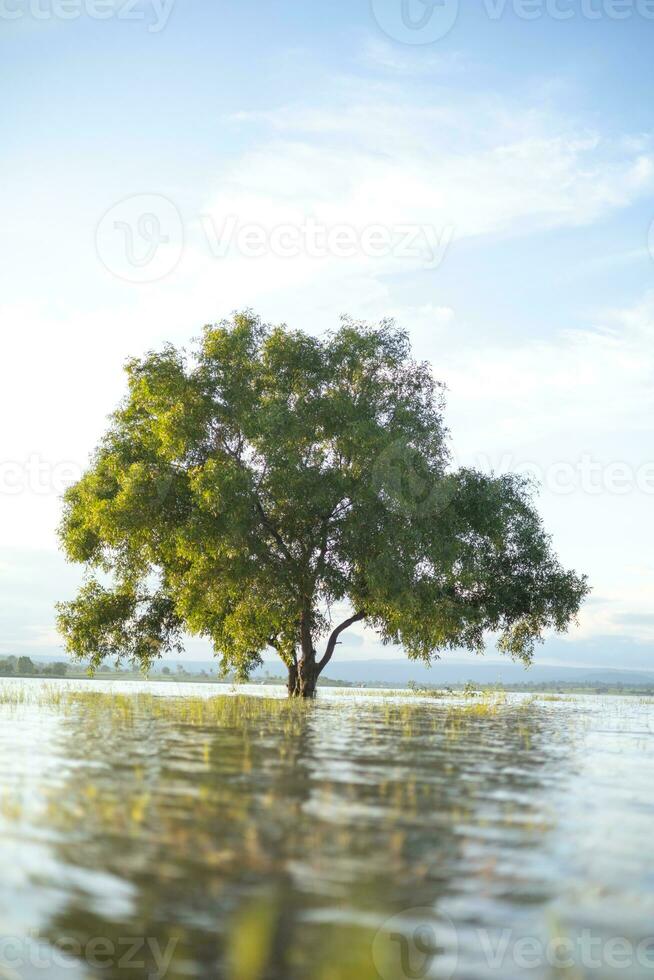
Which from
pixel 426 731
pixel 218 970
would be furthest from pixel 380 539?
pixel 218 970

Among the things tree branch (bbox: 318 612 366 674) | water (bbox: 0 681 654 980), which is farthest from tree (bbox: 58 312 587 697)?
water (bbox: 0 681 654 980)

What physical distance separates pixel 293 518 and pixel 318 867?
3238 centimetres

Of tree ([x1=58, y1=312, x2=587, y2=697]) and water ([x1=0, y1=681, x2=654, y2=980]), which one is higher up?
tree ([x1=58, y1=312, x2=587, y2=697])

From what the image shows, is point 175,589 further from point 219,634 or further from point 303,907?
point 303,907

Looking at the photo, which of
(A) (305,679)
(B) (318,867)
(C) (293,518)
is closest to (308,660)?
(A) (305,679)

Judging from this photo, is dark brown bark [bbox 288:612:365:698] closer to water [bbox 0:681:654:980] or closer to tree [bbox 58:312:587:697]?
tree [bbox 58:312:587:697]

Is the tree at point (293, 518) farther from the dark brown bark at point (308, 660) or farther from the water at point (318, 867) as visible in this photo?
the water at point (318, 867)

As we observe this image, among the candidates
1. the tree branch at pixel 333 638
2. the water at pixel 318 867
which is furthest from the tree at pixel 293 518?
the water at pixel 318 867

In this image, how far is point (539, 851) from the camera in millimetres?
6773

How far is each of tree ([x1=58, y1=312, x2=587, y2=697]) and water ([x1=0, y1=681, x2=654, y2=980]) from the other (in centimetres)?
2438

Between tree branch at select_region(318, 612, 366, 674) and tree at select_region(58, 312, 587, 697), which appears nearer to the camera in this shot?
tree at select_region(58, 312, 587, 697)

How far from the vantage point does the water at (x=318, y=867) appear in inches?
176

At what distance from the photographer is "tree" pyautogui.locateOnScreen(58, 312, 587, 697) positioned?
36719 mm

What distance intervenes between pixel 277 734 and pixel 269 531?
874 inches
